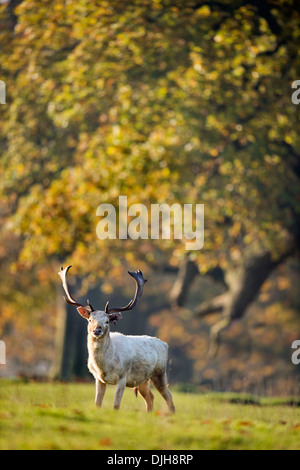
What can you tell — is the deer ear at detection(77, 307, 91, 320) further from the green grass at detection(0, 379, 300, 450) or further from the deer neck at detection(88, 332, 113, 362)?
the green grass at detection(0, 379, 300, 450)

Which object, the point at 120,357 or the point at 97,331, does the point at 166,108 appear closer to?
the point at 120,357

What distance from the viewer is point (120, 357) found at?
8953mm

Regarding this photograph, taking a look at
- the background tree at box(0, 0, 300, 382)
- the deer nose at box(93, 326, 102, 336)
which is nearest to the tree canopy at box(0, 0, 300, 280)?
the background tree at box(0, 0, 300, 382)

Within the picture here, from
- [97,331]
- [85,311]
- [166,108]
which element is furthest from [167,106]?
[97,331]

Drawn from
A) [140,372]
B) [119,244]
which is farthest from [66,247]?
[140,372]

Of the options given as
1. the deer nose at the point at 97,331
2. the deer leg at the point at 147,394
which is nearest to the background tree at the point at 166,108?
the deer leg at the point at 147,394

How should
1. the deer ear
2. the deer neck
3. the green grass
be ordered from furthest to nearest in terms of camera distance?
1. the deer neck
2. the deer ear
3. the green grass

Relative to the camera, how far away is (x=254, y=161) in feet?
66.9

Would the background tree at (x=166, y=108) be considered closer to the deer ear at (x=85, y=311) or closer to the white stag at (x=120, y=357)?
the white stag at (x=120, y=357)

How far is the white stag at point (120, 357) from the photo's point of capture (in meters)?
8.70

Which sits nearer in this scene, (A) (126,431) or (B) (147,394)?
(A) (126,431)

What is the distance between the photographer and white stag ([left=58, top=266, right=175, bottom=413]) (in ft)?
28.5

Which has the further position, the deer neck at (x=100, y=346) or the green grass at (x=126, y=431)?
the deer neck at (x=100, y=346)

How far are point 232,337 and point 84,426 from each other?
1271 inches
